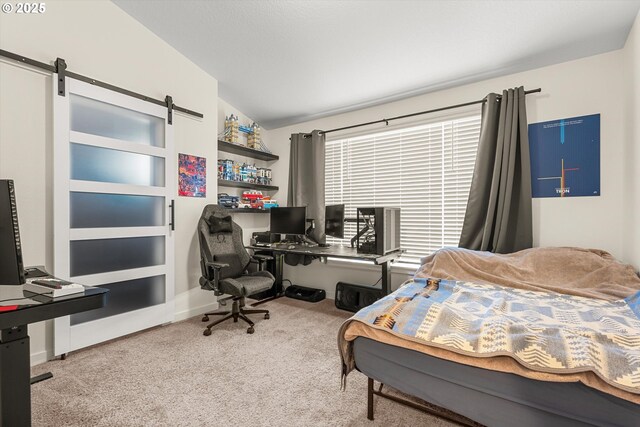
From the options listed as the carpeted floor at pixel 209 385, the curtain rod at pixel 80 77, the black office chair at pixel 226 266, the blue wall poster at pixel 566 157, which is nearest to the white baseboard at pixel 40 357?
the carpeted floor at pixel 209 385

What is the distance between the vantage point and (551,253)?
2.36 meters

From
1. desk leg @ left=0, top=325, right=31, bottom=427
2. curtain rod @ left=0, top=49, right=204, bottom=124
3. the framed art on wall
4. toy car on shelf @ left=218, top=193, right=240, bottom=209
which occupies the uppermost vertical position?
curtain rod @ left=0, top=49, right=204, bottom=124

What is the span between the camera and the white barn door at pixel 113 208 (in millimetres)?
2329

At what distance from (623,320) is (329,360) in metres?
1.79

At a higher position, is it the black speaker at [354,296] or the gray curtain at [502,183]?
the gray curtain at [502,183]

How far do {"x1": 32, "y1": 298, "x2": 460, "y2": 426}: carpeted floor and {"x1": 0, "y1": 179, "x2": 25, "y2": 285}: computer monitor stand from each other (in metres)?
0.92

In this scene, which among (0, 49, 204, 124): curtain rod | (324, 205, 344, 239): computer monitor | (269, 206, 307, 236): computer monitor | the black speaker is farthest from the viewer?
(269, 206, 307, 236): computer monitor

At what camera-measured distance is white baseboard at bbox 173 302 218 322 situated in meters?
3.12

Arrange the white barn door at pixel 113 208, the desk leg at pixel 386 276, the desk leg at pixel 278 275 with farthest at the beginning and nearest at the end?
the desk leg at pixel 278 275 < the desk leg at pixel 386 276 < the white barn door at pixel 113 208

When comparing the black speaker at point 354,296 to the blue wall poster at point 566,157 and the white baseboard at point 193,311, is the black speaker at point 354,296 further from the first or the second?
the blue wall poster at point 566,157

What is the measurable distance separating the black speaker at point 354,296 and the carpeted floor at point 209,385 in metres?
0.69

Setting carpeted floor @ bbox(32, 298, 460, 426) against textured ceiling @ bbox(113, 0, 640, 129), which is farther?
textured ceiling @ bbox(113, 0, 640, 129)

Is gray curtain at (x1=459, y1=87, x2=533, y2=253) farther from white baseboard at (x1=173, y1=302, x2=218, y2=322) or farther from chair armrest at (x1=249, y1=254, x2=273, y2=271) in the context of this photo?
white baseboard at (x1=173, y1=302, x2=218, y2=322)

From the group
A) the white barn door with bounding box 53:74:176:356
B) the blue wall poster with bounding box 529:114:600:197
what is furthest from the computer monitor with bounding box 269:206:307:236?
the blue wall poster with bounding box 529:114:600:197
